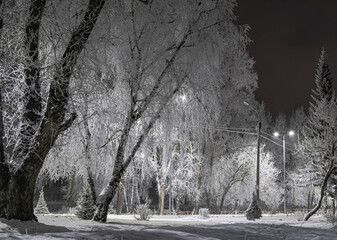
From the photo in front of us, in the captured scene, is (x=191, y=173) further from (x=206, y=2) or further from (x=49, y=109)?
(x=49, y=109)

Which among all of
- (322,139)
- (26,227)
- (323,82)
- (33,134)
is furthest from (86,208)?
(323,82)

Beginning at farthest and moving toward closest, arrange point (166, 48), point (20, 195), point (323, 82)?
point (323, 82) < point (166, 48) < point (20, 195)

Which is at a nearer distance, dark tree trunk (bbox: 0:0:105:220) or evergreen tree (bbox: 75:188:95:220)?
dark tree trunk (bbox: 0:0:105:220)

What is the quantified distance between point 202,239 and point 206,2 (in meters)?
8.16

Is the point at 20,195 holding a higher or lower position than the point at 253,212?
higher

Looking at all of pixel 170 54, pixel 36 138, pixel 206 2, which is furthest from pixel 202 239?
pixel 206 2

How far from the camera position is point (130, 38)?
1262 centimetres

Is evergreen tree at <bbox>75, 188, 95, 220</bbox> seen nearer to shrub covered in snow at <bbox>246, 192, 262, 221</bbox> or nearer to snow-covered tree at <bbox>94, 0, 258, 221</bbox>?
snow-covered tree at <bbox>94, 0, 258, 221</bbox>

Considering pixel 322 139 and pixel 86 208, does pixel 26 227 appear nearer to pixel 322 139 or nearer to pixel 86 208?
pixel 86 208

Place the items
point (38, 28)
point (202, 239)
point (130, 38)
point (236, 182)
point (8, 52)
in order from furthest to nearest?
point (236, 182) < point (130, 38) < point (38, 28) < point (8, 52) < point (202, 239)

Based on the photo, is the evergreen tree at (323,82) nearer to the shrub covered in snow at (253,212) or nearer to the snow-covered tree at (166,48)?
the shrub covered in snow at (253,212)

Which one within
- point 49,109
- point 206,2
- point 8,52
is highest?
point 206,2

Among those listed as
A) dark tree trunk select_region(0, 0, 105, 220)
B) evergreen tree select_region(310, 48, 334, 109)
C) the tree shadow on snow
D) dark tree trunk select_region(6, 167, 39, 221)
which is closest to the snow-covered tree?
dark tree trunk select_region(0, 0, 105, 220)

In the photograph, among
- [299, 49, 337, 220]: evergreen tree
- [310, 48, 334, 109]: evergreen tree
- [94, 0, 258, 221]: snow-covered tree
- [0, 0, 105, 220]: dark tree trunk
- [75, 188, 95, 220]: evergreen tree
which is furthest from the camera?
[310, 48, 334, 109]: evergreen tree
